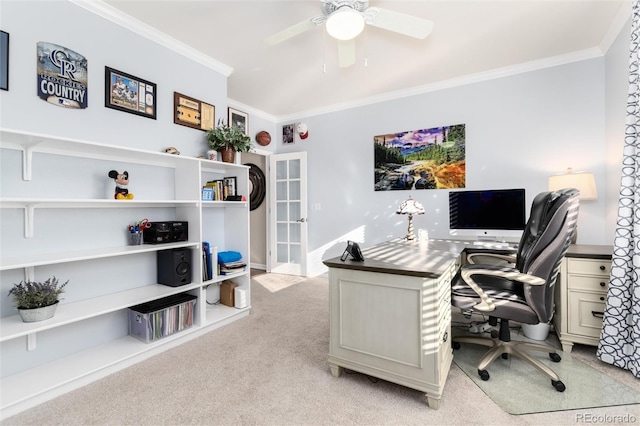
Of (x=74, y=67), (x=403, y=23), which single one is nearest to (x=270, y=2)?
Result: (x=403, y=23)

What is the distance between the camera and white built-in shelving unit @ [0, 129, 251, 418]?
1728 mm

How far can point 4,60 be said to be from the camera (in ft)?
5.72

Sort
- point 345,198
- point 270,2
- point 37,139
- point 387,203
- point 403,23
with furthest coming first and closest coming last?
point 345,198, point 387,203, point 270,2, point 403,23, point 37,139

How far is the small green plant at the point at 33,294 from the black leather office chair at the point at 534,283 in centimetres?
251

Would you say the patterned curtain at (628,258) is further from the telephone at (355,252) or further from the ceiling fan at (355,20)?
the telephone at (355,252)

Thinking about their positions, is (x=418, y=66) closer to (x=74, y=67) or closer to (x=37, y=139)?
(x=74, y=67)

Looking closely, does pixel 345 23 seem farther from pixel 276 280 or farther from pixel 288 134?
pixel 276 280

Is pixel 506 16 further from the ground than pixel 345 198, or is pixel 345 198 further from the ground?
pixel 506 16

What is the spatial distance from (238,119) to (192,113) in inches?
55.6

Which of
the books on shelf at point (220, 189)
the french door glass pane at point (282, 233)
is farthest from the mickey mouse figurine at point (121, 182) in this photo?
the french door glass pane at point (282, 233)

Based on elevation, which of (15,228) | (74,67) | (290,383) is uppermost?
(74,67)

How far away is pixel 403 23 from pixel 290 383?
2.47 meters

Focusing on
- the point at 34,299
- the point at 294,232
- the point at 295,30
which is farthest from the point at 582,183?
the point at 34,299

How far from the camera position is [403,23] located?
6.40 feet
